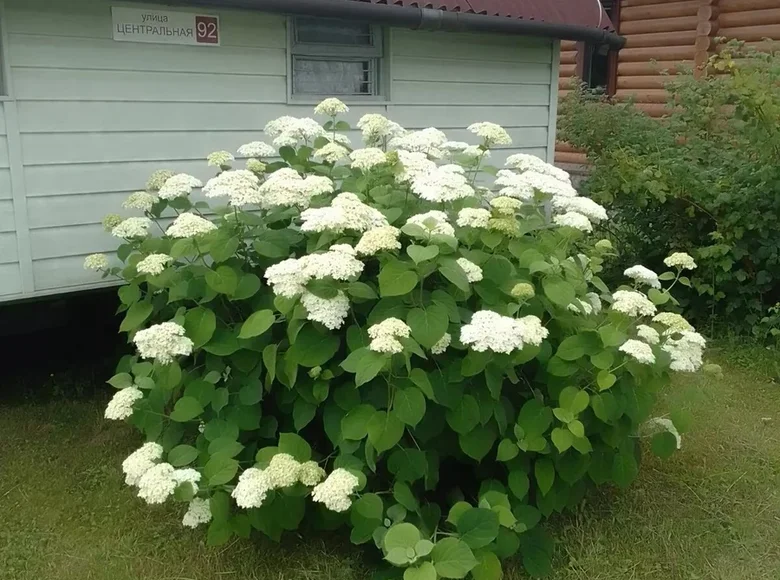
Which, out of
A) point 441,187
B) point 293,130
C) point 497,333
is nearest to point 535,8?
point 293,130

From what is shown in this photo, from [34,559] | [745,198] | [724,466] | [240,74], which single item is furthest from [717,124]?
[34,559]

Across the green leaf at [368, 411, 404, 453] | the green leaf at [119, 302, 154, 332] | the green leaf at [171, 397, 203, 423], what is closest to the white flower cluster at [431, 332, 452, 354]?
the green leaf at [368, 411, 404, 453]

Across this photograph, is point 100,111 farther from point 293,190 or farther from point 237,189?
point 293,190

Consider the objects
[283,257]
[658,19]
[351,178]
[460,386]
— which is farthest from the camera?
[658,19]

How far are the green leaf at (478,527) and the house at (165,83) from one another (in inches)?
101

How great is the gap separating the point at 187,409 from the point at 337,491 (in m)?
0.76

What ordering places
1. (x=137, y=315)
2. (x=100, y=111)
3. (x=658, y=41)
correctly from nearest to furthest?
(x=137, y=315) → (x=100, y=111) → (x=658, y=41)

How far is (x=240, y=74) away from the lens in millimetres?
4707

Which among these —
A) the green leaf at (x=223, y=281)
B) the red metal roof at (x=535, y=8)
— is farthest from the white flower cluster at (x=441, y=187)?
the red metal roof at (x=535, y=8)

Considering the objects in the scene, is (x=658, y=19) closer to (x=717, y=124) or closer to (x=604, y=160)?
(x=717, y=124)

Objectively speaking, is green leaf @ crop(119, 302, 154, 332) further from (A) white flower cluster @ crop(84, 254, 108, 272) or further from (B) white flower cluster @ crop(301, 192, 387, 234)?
(B) white flower cluster @ crop(301, 192, 387, 234)

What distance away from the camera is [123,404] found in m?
3.06

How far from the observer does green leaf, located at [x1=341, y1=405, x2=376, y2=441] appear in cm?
281

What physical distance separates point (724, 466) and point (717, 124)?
424 cm
